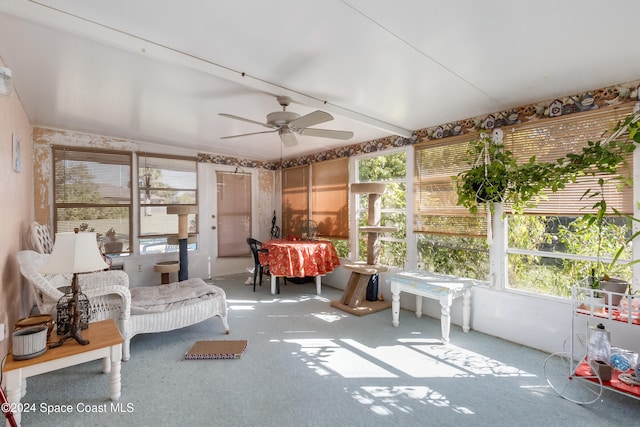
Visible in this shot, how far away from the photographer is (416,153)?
397 centimetres

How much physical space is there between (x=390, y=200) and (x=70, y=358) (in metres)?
3.81

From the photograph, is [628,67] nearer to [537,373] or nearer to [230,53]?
[537,373]

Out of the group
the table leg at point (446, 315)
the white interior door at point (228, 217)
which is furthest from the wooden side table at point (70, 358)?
the white interior door at point (228, 217)

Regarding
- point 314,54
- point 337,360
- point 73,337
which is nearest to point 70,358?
point 73,337

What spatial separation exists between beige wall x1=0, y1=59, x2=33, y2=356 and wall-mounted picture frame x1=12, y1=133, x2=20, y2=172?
48 mm

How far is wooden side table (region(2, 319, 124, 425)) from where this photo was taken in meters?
1.70

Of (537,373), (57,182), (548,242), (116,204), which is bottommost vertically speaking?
(537,373)

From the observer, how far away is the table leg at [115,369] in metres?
2.03

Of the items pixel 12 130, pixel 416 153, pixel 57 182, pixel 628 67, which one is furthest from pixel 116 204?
pixel 628 67

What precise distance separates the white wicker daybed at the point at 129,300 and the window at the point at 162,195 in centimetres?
178

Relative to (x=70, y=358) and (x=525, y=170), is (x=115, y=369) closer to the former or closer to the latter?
(x=70, y=358)

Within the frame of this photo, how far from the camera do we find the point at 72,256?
192 cm

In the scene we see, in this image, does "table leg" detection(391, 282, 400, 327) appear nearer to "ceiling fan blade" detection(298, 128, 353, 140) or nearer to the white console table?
the white console table

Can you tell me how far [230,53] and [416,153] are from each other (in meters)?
2.69
